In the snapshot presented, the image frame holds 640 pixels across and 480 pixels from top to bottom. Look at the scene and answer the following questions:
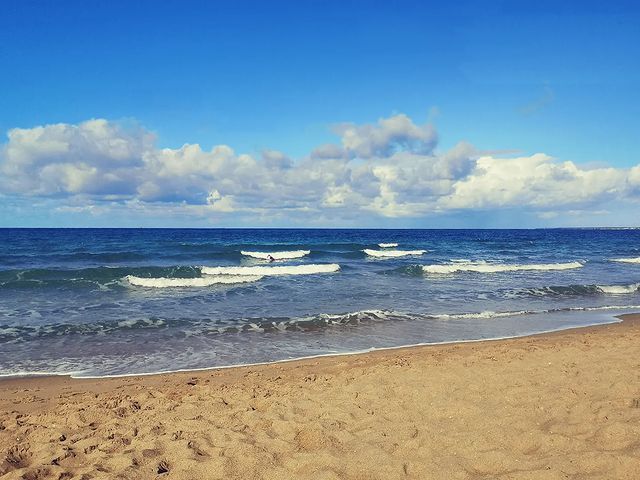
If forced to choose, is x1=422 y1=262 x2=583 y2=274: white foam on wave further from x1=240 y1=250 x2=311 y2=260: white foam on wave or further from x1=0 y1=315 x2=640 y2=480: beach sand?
x1=0 y1=315 x2=640 y2=480: beach sand

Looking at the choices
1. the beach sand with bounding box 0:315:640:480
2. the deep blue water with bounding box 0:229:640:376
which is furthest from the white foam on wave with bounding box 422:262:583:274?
the beach sand with bounding box 0:315:640:480

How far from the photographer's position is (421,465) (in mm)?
4258

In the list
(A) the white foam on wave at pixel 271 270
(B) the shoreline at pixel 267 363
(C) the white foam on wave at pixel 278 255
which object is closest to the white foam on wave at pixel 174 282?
(A) the white foam on wave at pixel 271 270

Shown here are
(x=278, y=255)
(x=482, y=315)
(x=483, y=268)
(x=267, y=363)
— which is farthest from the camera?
(x=278, y=255)

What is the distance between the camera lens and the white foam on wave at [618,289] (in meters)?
19.2

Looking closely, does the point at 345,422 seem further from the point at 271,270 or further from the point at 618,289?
the point at 271,270

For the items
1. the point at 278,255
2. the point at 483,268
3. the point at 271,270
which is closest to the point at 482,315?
the point at 483,268

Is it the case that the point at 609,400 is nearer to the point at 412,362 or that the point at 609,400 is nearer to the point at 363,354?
the point at 412,362

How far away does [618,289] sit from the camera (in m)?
19.6

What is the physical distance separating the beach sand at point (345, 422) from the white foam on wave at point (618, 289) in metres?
13.0

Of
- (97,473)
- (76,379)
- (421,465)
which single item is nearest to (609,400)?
(421,465)

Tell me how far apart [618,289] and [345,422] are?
62.6ft

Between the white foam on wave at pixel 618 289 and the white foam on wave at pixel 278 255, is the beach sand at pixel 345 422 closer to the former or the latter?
the white foam on wave at pixel 618 289

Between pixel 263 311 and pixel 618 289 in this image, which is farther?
pixel 618 289
